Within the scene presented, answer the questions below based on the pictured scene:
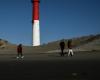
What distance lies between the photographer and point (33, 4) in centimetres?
7156

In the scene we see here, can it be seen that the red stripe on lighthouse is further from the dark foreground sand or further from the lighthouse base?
the dark foreground sand

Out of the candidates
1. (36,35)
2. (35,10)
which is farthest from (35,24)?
(35,10)

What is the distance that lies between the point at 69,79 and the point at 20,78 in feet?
6.46

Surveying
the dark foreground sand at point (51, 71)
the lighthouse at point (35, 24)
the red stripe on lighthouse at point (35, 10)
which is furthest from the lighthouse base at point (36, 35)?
the dark foreground sand at point (51, 71)

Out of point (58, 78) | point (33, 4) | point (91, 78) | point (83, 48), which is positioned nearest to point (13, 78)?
point (58, 78)

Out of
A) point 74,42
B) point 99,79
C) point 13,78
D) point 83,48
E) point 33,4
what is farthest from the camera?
point 33,4

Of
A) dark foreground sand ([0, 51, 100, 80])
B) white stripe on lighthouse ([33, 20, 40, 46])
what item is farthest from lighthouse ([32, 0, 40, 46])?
dark foreground sand ([0, 51, 100, 80])

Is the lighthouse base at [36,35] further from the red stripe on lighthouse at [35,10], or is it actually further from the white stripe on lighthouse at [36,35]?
the red stripe on lighthouse at [35,10]

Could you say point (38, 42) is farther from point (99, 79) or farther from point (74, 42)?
point (99, 79)

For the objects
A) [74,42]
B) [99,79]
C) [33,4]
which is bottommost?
[99,79]

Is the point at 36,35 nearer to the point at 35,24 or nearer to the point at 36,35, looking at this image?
the point at 36,35

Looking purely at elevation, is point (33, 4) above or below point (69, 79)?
above

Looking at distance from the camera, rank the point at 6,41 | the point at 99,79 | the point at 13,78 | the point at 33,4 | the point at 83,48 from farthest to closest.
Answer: the point at 6,41 < the point at 33,4 < the point at 83,48 < the point at 13,78 < the point at 99,79

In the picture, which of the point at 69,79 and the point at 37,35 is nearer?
the point at 69,79
